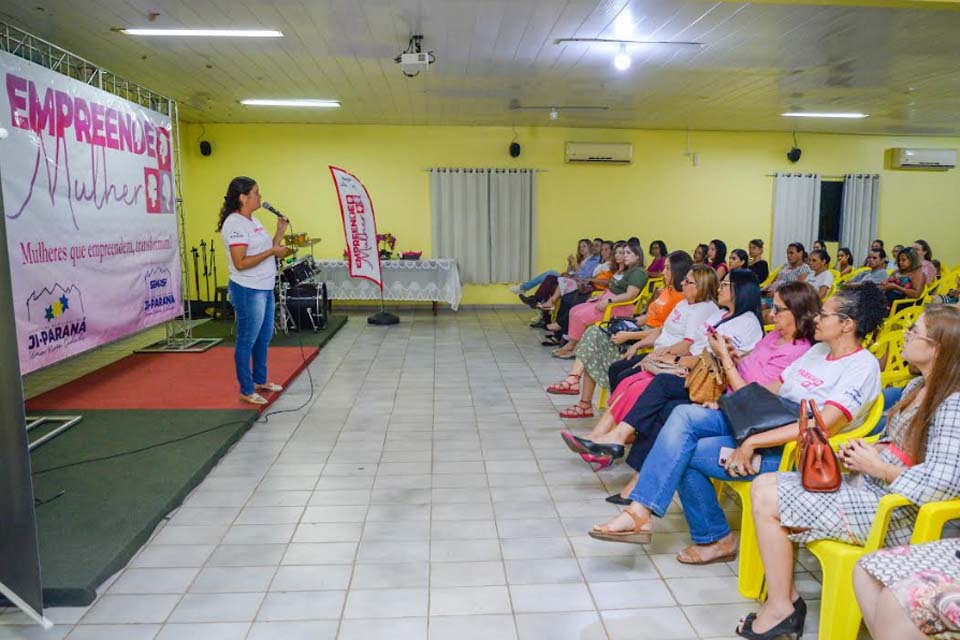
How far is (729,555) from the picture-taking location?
252 centimetres

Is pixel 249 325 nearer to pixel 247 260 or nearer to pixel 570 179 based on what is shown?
pixel 247 260

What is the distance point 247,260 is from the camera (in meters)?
4.00

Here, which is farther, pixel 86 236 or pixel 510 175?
pixel 510 175

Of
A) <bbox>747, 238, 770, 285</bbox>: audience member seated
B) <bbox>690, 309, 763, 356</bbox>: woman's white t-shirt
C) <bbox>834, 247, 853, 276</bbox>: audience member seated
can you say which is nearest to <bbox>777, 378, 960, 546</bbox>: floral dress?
<bbox>690, 309, 763, 356</bbox>: woman's white t-shirt

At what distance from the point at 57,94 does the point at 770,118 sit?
7.36 m

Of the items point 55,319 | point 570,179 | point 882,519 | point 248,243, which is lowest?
point 882,519

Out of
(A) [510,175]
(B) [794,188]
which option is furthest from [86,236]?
(B) [794,188]

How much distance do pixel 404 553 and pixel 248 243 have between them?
7.39ft

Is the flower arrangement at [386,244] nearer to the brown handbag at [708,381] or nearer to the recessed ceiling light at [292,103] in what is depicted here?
the recessed ceiling light at [292,103]

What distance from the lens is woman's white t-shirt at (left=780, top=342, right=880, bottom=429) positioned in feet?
7.24

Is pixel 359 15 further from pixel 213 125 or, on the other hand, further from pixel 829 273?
pixel 213 125

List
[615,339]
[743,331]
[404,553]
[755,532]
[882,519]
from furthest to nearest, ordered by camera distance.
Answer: [615,339] → [743,331] → [404,553] → [755,532] → [882,519]

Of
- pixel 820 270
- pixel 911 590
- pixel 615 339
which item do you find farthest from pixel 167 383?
pixel 820 270

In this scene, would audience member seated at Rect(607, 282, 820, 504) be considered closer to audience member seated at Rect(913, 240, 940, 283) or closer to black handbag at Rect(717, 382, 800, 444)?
black handbag at Rect(717, 382, 800, 444)
